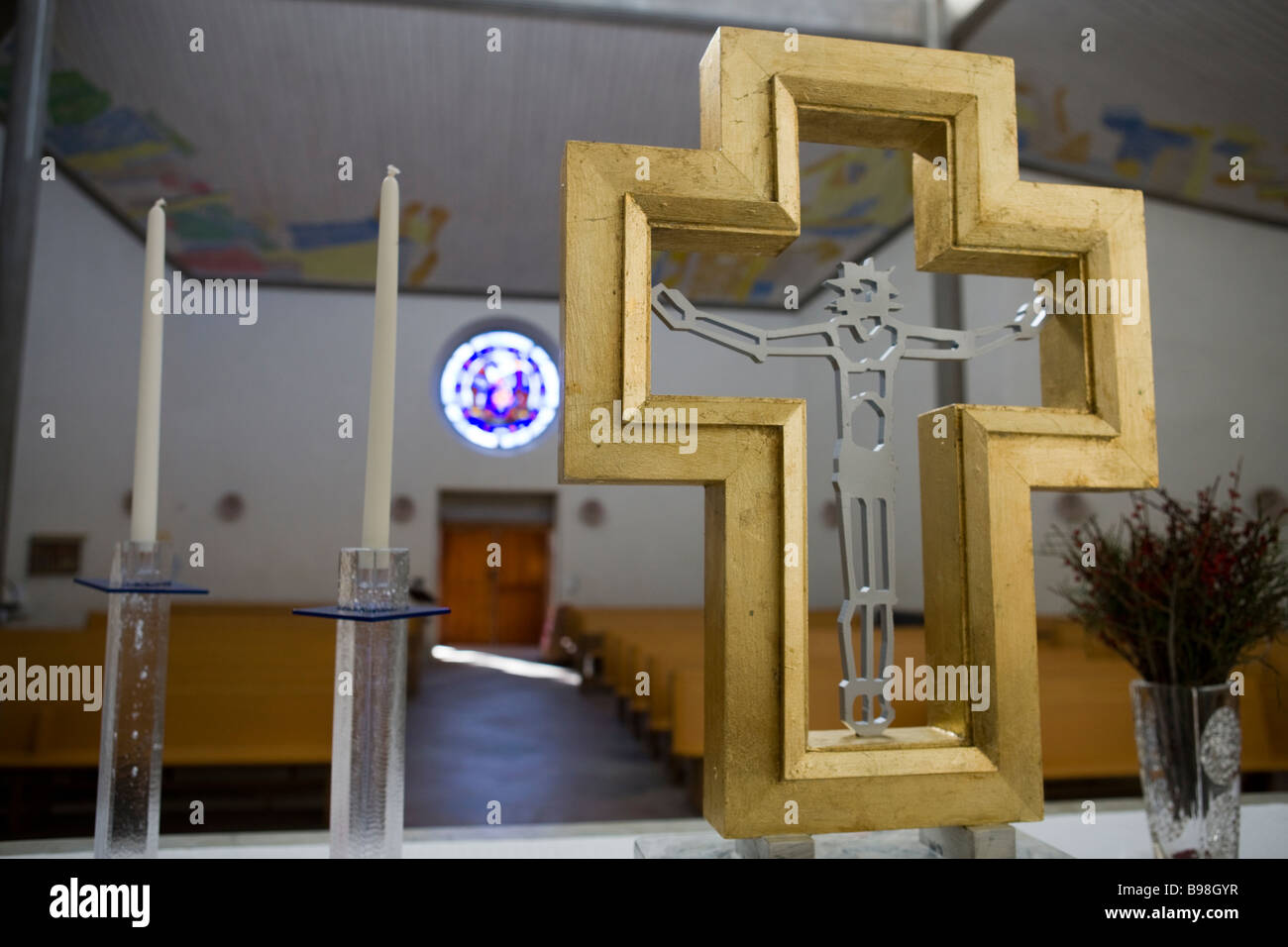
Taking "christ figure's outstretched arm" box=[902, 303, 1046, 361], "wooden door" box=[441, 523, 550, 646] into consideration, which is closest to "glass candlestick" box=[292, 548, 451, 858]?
"christ figure's outstretched arm" box=[902, 303, 1046, 361]

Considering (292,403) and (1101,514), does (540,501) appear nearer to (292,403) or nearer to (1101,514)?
(292,403)

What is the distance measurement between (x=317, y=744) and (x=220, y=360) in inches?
285

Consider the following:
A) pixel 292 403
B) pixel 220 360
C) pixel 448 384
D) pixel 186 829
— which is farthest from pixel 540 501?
pixel 186 829

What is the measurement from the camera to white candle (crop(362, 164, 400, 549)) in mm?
852

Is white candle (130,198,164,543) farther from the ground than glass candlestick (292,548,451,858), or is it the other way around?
white candle (130,198,164,543)

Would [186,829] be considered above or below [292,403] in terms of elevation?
below

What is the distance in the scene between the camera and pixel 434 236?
9.05 m

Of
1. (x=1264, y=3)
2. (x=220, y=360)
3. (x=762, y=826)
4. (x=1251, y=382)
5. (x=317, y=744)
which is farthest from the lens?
(x=220, y=360)

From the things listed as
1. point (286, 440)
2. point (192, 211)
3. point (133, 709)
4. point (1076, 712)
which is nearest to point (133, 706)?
point (133, 709)

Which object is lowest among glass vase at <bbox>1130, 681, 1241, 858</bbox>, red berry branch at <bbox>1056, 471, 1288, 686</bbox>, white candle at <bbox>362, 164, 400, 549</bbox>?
glass vase at <bbox>1130, 681, 1241, 858</bbox>

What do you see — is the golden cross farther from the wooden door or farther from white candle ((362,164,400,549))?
the wooden door

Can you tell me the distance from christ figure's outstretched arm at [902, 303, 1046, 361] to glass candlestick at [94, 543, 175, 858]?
0.95 metres

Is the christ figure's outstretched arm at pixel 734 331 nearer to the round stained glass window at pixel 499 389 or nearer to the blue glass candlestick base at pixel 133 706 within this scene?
the blue glass candlestick base at pixel 133 706

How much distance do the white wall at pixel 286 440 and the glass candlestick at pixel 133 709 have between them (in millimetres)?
7464
